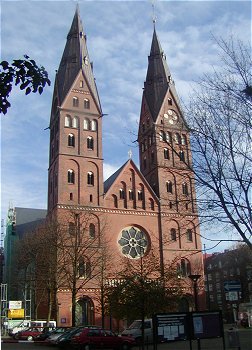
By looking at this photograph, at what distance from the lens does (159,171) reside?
184 feet

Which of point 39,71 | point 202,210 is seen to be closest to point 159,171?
point 202,210

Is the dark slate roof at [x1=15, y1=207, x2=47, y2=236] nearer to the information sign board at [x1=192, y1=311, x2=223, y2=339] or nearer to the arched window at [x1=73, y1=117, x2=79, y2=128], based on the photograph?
the arched window at [x1=73, y1=117, x2=79, y2=128]

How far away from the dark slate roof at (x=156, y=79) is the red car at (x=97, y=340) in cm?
3765

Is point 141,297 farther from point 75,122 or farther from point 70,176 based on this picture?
point 75,122

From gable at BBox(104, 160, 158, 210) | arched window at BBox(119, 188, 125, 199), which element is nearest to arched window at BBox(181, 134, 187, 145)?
gable at BBox(104, 160, 158, 210)

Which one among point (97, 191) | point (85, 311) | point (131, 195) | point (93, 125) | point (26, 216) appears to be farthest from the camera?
point (26, 216)

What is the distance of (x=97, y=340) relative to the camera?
2444 centimetres

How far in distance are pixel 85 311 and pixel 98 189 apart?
13.9 meters

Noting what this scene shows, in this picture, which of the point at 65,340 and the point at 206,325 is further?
the point at 65,340

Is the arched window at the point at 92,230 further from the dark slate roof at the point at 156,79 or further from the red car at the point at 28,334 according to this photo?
the dark slate roof at the point at 156,79

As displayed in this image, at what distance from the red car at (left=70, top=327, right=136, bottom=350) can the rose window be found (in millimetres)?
25481

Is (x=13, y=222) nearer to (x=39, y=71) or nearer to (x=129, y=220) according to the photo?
(x=129, y=220)

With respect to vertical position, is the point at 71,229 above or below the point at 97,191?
below

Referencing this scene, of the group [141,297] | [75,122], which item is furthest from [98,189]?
[141,297]
